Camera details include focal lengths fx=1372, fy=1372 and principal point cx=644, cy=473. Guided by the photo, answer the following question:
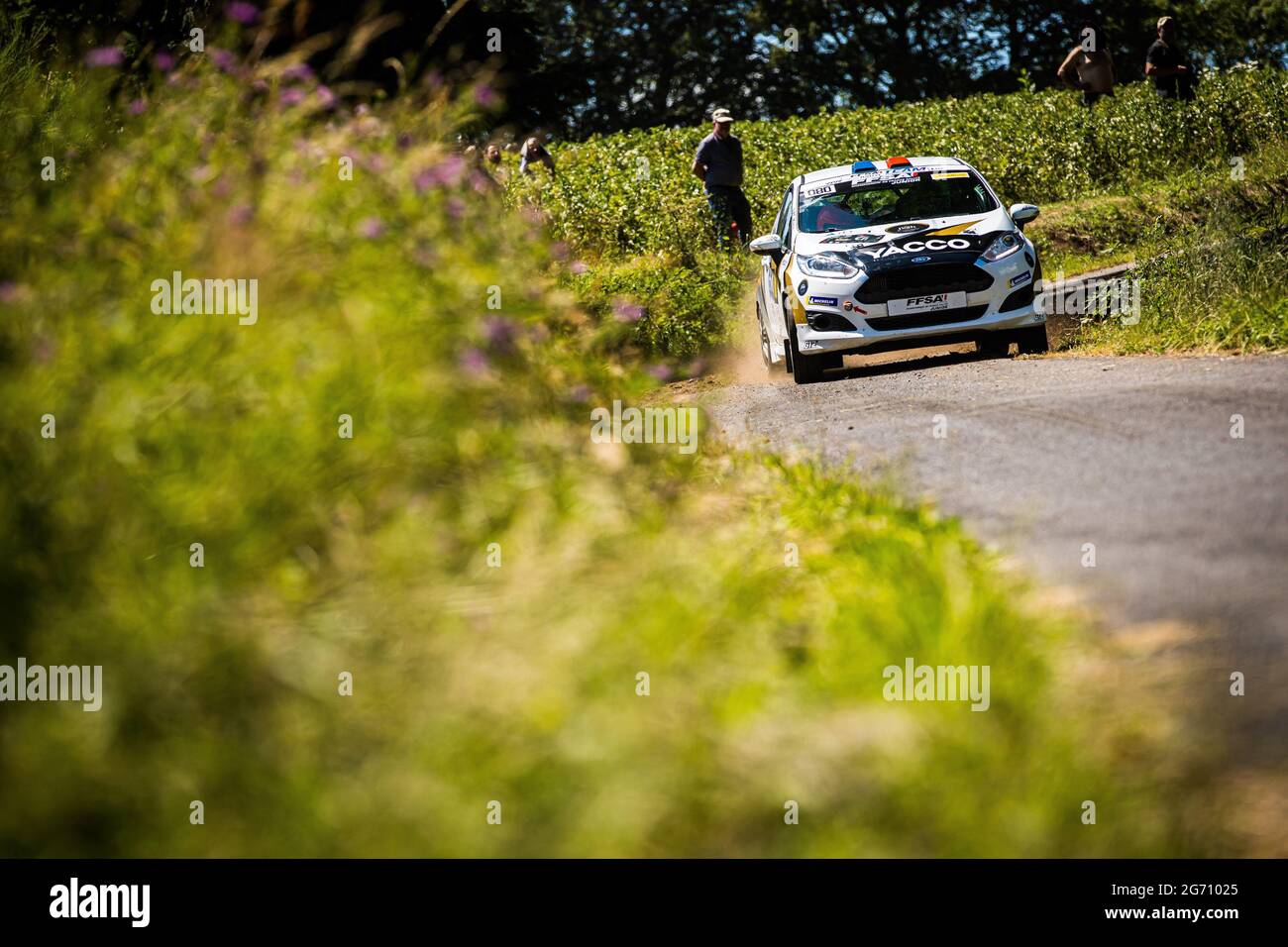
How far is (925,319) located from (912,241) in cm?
68

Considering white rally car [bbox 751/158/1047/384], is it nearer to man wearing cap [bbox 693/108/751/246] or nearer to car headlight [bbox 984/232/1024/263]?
car headlight [bbox 984/232/1024/263]

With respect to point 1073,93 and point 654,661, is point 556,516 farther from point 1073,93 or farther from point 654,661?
point 1073,93

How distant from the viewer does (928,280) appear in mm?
10961

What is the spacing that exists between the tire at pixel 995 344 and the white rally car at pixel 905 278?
10 millimetres

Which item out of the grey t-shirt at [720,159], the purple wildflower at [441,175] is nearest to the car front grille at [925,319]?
the purple wildflower at [441,175]

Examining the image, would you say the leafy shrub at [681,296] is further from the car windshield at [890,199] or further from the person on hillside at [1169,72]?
the person on hillside at [1169,72]

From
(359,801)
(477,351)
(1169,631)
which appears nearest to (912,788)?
(359,801)

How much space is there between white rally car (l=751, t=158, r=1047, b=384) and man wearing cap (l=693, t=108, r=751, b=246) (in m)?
6.02

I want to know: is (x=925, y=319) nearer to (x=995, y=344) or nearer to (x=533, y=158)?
(x=995, y=344)

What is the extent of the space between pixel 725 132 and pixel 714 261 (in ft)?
6.21

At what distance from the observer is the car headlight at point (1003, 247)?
36.1 ft
